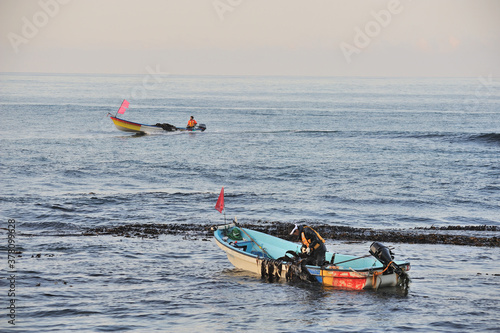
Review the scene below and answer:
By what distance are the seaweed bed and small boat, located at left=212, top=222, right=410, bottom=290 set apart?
2.42 m

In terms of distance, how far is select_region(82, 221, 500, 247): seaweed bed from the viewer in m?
19.9

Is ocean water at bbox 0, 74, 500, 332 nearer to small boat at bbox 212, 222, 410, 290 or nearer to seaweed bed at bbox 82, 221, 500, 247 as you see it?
small boat at bbox 212, 222, 410, 290

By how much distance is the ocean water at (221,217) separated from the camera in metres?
13.1

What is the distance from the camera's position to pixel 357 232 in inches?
836

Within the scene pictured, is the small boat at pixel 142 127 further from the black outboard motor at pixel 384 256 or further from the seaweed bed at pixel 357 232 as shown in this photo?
the black outboard motor at pixel 384 256

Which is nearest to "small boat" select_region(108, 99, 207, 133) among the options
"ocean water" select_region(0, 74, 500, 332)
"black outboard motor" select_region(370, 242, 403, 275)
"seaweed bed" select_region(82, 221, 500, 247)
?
"ocean water" select_region(0, 74, 500, 332)

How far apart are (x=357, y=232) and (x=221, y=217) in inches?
233

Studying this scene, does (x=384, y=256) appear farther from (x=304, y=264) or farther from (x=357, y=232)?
(x=357, y=232)

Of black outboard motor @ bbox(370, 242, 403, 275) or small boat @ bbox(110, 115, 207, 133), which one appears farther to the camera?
small boat @ bbox(110, 115, 207, 133)

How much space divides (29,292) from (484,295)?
11752 millimetres

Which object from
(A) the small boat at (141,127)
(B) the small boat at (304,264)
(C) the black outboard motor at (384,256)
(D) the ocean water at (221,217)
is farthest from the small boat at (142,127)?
(C) the black outboard motor at (384,256)

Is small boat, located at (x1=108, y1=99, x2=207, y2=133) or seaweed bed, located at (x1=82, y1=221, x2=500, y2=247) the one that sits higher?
small boat, located at (x1=108, y1=99, x2=207, y2=133)

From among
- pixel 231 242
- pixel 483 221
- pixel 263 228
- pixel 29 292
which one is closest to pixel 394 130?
pixel 483 221

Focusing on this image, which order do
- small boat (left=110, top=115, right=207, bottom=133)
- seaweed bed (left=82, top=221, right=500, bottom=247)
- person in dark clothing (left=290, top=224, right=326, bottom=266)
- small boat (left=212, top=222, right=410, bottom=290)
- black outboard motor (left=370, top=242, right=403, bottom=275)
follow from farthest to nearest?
small boat (left=110, top=115, right=207, bottom=133) → seaweed bed (left=82, top=221, right=500, bottom=247) → person in dark clothing (left=290, top=224, right=326, bottom=266) → small boat (left=212, top=222, right=410, bottom=290) → black outboard motor (left=370, top=242, right=403, bottom=275)
